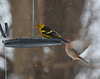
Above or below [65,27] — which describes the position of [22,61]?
below

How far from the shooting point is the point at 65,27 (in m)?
3.01

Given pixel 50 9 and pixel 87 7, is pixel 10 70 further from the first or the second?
pixel 87 7

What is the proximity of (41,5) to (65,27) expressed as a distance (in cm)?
55

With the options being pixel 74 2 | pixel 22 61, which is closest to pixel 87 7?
pixel 74 2

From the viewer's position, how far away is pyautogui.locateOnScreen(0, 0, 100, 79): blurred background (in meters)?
2.86

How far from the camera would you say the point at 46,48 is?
3.05m

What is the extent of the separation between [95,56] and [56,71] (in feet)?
2.44

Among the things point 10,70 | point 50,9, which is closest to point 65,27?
point 50,9

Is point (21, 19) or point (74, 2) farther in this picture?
point (74, 2)

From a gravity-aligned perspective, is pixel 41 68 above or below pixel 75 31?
below

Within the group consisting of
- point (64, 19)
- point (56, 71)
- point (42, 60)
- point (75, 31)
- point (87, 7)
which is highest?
point (87, 7)

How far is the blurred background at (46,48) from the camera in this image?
2.86 m

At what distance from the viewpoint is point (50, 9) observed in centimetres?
297

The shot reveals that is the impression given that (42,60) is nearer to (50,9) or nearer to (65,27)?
(65,27)
